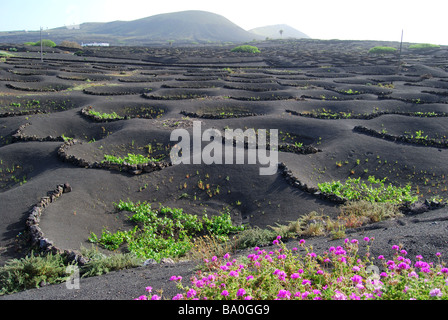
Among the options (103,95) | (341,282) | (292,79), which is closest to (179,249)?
(341,282)

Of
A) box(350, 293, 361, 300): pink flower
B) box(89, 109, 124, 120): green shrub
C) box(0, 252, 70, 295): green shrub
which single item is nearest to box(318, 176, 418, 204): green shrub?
box(350, 293, 361, 300): pink flower

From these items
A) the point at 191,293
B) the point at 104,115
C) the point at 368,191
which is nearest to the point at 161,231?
the point at 191,293

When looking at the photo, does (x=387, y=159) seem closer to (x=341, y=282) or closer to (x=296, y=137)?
(x=296, y=137)

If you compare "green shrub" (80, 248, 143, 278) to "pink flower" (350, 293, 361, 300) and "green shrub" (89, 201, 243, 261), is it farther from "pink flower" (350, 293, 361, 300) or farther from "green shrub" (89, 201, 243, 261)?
"pink flower" (350, 293, 361, 300)

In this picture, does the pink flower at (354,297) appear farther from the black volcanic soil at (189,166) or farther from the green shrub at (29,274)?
the green shrub at (29,274)

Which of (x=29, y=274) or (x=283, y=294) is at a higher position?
(x=283, y=294)

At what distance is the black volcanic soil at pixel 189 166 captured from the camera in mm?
7754

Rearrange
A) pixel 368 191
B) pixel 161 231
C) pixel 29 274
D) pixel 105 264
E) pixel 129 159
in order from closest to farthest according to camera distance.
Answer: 1. pixel 29 274
2. pixel 105 264
3. pixel 161 231
4. pixel 368 191
5. pixel 129 159

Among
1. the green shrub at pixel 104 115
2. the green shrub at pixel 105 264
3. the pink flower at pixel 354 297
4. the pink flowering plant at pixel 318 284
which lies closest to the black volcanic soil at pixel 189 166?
the green shrub at pixel 105 264

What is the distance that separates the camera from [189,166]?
12.4 m

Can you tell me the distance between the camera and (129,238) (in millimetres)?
8812

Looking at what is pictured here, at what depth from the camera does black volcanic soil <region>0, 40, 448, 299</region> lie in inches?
305

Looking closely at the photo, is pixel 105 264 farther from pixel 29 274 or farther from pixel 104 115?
pixel 104 115

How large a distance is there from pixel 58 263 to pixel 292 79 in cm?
3055
